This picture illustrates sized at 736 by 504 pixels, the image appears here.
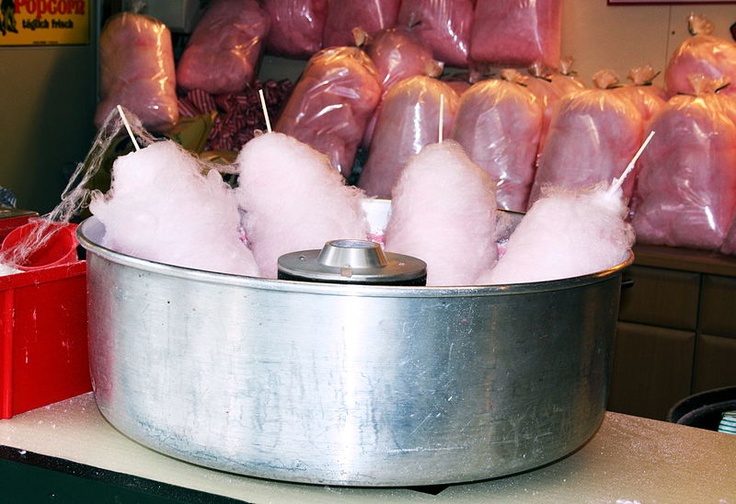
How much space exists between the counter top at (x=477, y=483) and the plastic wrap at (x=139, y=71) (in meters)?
1.87

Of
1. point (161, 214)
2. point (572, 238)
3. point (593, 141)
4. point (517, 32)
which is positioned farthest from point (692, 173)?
Answer: point (161, 214)

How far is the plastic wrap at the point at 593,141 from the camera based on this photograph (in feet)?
7.65

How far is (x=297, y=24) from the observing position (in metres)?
3.00

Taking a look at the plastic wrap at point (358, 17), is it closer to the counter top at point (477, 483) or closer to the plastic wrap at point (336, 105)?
the plastic wrap at point (336, 105)

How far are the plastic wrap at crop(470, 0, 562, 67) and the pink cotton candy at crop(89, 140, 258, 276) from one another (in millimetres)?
1792

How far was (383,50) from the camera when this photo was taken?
108 inches

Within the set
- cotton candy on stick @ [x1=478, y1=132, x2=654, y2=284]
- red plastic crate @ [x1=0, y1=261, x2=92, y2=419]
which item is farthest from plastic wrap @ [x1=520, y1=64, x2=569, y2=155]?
red plastic crate @ [x1=0, y1=261, x2=92, y2=419]

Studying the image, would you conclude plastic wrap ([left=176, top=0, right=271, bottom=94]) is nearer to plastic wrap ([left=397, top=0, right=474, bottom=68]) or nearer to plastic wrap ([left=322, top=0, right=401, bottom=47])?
plastic wrap ([left=322, top=0, right=401, bottom=47])

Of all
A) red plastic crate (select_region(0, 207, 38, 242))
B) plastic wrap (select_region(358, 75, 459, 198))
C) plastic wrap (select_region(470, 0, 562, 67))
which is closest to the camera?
red plastic crate (select_region(0, 207, 38, 242))

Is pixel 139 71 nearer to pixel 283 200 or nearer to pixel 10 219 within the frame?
pixel 10 219

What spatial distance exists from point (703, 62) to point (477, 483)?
1.75 metres

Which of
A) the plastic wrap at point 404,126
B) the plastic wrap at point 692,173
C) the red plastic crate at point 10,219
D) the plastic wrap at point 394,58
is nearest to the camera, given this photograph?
the red plastic crate at point 10,219

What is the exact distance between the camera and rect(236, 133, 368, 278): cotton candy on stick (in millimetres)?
1136

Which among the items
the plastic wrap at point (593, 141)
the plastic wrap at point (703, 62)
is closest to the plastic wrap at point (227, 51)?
the plastic wrap at point (593, 141)
